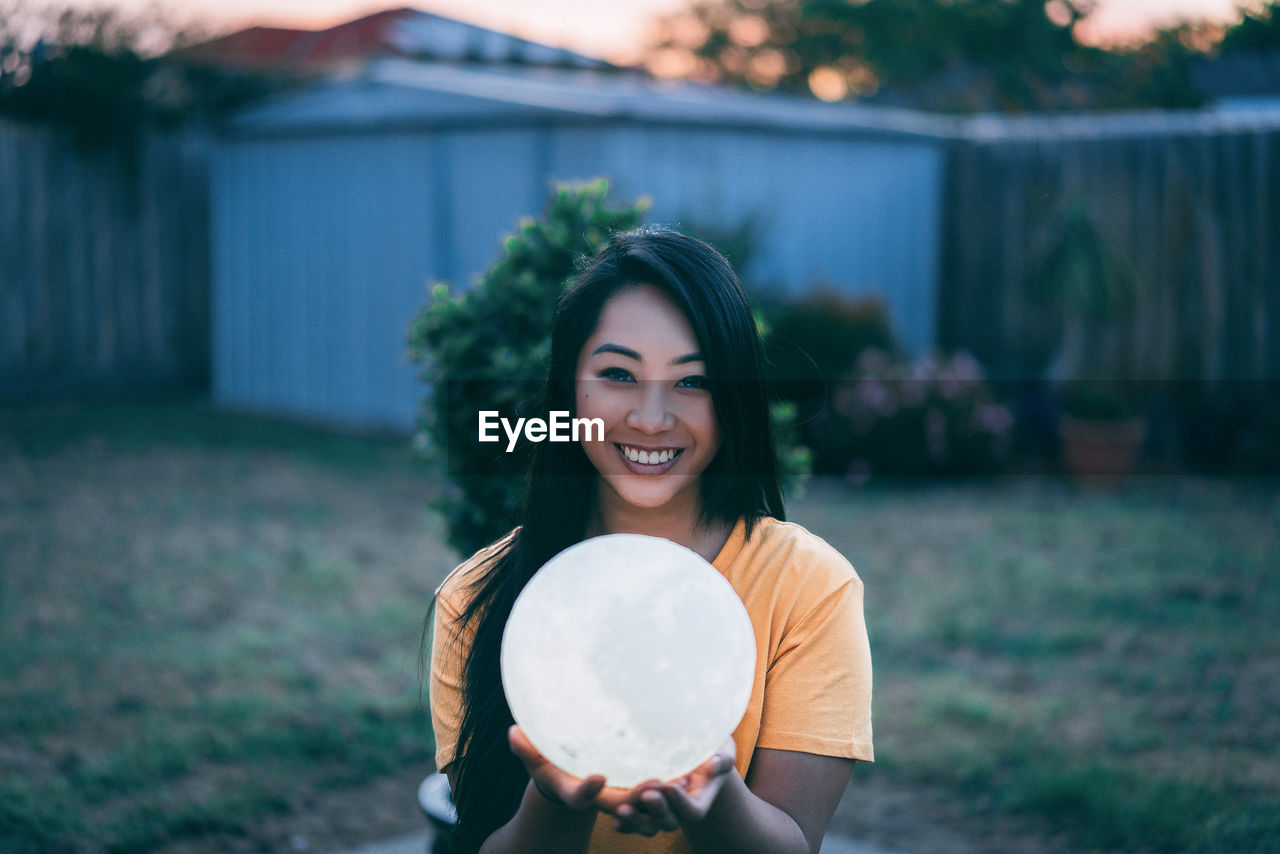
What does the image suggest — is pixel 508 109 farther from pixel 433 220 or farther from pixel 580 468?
pixel 580 468

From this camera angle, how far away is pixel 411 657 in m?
4.83

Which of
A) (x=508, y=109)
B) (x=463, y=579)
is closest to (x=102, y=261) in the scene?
(x=508, y=109)

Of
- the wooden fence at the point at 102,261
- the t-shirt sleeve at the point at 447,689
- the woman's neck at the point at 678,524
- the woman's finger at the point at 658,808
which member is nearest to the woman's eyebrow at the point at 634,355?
the woman's neck at the point at 678,524

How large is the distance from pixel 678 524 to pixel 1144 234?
8638mm

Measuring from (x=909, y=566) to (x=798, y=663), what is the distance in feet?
15.7

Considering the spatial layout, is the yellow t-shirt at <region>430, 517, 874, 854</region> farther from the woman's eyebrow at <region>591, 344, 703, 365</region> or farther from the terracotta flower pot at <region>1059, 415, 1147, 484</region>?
the terracotta flower pot at <region>1059, 415, 1147, 484</region>

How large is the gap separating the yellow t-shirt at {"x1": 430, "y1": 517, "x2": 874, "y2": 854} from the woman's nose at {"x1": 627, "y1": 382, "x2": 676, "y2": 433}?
25 centimetres

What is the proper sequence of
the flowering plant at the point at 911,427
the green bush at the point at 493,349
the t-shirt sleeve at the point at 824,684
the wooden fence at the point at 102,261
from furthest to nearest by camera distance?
the wooden fence at the point at 102,261 → the flowering plant at the point at 911,427 → the green bush at the point at 493,349 → the t-shirt sleeve at the point at 824,684

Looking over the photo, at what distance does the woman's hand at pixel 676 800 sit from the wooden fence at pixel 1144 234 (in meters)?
8.63

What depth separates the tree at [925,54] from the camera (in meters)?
10.8

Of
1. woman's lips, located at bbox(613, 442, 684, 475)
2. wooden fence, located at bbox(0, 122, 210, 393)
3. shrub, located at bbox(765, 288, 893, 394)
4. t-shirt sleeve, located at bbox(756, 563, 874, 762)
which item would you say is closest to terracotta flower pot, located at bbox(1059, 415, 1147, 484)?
shrub, located at bbox(765, 288, 893, 394)

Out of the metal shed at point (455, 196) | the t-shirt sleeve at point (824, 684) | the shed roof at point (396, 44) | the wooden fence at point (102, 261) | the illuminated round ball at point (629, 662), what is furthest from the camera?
the shed roof at point (396, 44)

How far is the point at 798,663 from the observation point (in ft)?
5.30

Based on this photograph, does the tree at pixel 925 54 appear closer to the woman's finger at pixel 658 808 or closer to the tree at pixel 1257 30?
the tree at pixel 1257 30
